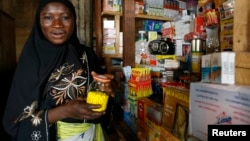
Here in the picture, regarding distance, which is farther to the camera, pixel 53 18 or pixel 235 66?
pixel 53 18

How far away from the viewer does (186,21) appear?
172cm

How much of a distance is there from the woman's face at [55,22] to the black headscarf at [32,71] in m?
0.03

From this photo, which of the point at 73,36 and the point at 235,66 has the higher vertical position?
the point at 73,36

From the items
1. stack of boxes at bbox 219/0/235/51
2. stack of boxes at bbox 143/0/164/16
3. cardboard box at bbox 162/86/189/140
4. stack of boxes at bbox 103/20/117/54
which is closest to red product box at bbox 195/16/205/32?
stack of boxes at bbox 219/0/235/51

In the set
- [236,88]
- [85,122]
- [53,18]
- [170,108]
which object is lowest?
[85,122]

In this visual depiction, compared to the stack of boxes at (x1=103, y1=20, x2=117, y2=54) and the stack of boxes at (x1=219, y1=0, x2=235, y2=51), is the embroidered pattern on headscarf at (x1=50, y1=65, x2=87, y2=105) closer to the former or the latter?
the stack of boxes at (x1=219, y1=0, x2=235, y2=51)

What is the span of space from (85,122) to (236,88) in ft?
2.86

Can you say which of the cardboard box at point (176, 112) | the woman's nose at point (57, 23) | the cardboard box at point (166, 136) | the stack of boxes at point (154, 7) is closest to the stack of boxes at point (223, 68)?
the cardboard box at point (176, 112)

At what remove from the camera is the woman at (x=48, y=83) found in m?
1.14

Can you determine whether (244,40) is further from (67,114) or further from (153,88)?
(153,88)

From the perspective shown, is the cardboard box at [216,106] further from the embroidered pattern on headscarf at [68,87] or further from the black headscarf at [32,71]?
the black headscarf at [32,71]

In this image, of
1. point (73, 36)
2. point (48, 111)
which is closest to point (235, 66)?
point (48, 111)

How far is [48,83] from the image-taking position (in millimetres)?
1195

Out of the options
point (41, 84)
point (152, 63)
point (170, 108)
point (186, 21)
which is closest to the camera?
point (170, 108)
